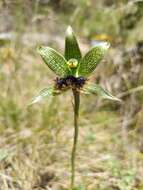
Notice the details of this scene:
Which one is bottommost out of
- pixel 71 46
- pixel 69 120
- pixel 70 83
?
pixel 69 120

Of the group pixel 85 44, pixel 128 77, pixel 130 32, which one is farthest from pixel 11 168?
pixel 85 44

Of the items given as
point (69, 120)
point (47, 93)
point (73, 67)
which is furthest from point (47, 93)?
point (69, 120)

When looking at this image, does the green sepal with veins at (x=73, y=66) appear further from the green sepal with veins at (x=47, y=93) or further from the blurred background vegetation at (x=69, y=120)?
the blurred background vegetation at (x=69, y=120)

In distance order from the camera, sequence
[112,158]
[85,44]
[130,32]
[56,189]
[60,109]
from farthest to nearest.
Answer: [85,44] → [130,32] → [60,109] → [112,158] → [56,189]

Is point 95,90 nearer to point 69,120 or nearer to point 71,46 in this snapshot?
point 71,46

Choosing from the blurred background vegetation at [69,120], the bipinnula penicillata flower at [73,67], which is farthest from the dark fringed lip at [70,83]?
the blurred background vegetation at [69,120]

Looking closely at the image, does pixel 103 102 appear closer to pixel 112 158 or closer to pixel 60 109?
pixel 60 109
